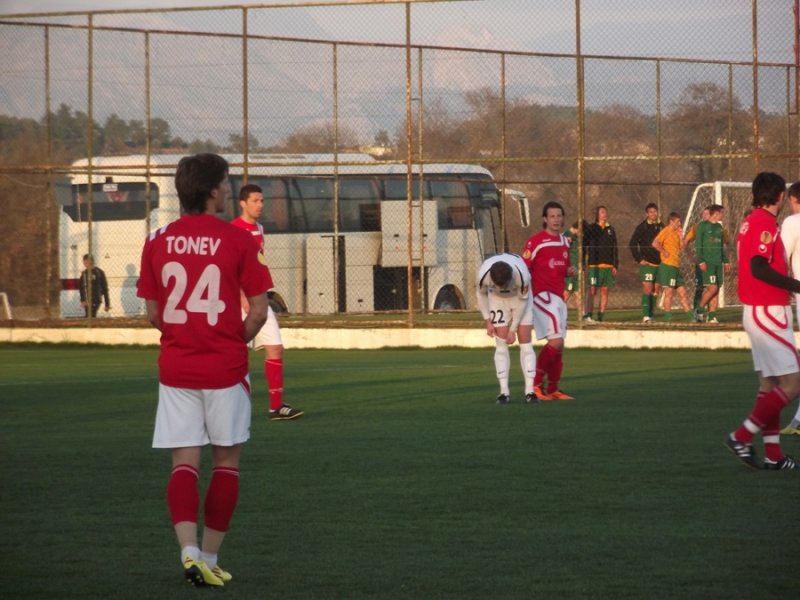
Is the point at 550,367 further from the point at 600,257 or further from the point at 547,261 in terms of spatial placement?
the point at 600,257

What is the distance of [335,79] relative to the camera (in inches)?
1173

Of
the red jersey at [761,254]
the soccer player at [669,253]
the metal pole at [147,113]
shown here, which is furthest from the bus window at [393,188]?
the red jersey at [761,254]

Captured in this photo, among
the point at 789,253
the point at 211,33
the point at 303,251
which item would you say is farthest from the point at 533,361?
the point at 303,251

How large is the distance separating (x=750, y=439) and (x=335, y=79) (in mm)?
20758

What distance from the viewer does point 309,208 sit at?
1382 inches

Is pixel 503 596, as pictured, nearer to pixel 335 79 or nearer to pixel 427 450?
pixel 427 450

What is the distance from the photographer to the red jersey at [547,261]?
15.5 meters

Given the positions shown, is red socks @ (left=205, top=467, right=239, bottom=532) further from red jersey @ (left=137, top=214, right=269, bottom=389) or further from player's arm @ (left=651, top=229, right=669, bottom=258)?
player's arm @ (left=651, top=229, right=669, bottom=258)

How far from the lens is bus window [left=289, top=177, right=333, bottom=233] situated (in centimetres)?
3481

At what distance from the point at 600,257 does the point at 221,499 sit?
22.9 meters

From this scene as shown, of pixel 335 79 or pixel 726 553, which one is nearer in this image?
pixel 726 553

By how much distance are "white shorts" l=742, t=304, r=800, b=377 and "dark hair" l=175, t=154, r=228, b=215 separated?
4.70 m

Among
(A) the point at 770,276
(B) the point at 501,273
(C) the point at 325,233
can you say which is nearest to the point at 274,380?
(B) the point at 501,273

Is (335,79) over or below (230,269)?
over
